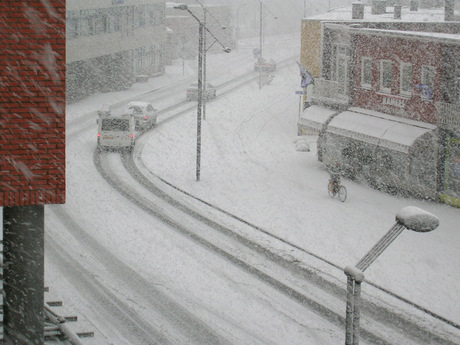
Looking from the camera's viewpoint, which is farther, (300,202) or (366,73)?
(366,73)

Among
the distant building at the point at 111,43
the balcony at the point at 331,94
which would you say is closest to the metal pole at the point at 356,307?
the balcony at the point at 331,94

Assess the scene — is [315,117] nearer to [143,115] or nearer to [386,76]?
[386,76]

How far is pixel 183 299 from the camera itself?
635 inches

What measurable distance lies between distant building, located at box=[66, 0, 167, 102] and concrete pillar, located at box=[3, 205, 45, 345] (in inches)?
1478

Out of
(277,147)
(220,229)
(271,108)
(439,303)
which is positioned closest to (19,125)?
(439,303)

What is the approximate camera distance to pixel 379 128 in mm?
26312

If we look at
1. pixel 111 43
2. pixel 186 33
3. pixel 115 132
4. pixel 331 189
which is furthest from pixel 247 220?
pixel 186 33

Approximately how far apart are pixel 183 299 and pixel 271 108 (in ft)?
104

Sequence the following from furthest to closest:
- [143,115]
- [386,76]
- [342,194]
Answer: [143,115], [386,76], [342,194]

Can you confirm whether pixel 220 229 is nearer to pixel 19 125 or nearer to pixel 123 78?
pixel 19 125

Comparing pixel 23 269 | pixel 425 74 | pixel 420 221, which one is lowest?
pixel 23 269

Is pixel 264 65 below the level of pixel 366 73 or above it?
below

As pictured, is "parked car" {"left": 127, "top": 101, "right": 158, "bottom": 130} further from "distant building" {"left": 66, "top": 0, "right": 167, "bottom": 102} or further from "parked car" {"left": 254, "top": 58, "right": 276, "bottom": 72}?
"parked car" {"left": 254, "top": 58, "right": 276, "bottom": 72}

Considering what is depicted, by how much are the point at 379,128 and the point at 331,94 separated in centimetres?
489
